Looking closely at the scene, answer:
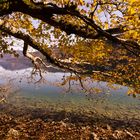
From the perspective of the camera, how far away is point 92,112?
33.8 metres

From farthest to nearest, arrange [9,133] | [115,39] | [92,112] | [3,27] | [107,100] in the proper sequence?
1. [107,100]
2. [92,112]
3. [9,133]
4. [3,27]
5. [115,39]

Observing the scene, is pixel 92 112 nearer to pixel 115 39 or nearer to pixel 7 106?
pixel 7 106

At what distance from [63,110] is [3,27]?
20.9m

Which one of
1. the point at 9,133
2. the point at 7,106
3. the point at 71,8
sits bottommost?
the point at 7,106

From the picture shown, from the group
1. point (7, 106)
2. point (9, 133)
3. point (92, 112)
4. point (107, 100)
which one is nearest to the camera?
point (9, 133)

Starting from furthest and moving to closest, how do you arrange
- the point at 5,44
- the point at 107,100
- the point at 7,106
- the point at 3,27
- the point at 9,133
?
the point at 107,100
the point at 7,106
the point at 5,44
the point at 9,133
the point at 3,27

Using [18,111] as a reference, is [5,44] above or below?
above

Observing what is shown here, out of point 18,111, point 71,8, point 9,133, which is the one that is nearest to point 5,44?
point 9,133

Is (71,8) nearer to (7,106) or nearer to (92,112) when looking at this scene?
(92,112)

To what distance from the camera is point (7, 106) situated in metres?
37.2

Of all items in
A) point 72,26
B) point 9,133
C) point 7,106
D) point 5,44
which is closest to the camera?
point 72,26

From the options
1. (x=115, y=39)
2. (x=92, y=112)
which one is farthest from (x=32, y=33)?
(x=92, y=112)

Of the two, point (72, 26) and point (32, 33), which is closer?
point (72, 26)

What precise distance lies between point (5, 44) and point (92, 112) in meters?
18.5
